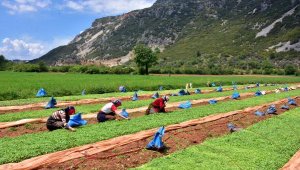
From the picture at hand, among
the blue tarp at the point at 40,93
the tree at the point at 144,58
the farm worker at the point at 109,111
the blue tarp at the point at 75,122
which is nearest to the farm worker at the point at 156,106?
the farm worker at the point at 109,111

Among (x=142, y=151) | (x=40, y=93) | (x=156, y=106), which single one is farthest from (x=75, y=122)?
(x=40, y=93)

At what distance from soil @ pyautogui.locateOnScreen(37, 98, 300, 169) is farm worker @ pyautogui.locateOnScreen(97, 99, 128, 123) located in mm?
3493

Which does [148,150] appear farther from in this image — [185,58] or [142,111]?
[185,58]

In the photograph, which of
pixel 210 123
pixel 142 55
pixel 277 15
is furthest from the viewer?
pixel 277 15

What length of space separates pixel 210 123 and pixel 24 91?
20840mm

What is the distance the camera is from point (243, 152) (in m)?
16.9

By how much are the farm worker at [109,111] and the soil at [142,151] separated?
11.5 feet

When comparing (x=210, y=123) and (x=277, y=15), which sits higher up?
(x=277, y=15)

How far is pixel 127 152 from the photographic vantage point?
1600 centimetres

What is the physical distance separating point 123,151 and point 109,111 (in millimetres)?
5867

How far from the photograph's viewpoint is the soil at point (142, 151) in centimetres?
1442

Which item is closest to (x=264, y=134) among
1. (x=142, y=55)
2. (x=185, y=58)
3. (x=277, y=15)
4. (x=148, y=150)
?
(x=148, y=150)

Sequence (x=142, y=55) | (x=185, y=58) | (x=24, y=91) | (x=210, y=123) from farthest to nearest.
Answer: (x=185, y=58), (x=142, y=55), (x=24, y=91), (x=210, y=123)

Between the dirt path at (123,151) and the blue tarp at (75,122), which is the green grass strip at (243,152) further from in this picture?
the blue tarp at (75,122)
